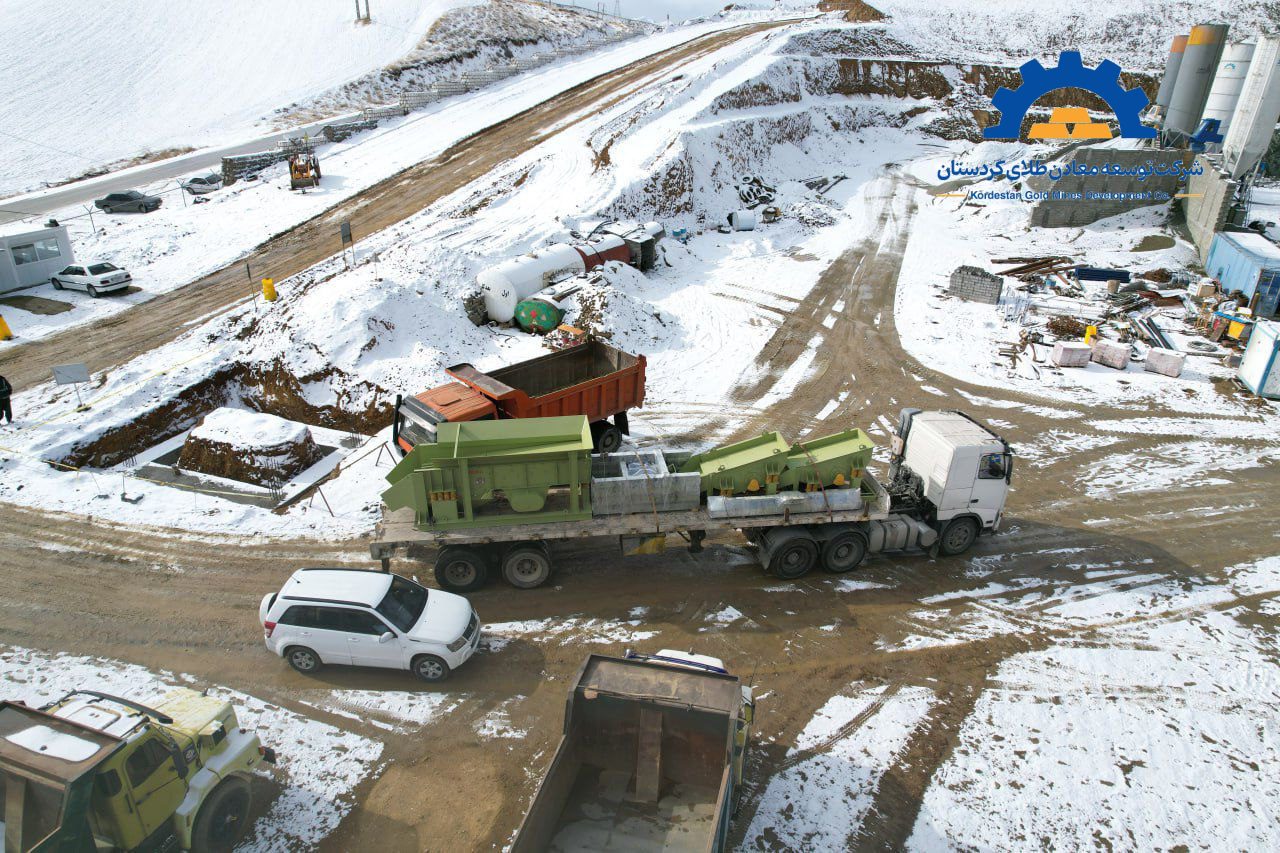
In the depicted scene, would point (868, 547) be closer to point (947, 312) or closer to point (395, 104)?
point (947, 312)

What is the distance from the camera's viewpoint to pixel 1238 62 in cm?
3331

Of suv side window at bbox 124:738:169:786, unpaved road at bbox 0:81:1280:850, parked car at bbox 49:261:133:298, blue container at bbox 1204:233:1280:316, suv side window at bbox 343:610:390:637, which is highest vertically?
blue container at bbox 1204:233:1280:316

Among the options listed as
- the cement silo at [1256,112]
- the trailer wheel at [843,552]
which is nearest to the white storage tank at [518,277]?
the trailer wheel at [843,552]

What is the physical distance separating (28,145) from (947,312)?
178 ft

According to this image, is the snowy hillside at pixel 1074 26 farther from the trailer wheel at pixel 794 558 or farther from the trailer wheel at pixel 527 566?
the trailer wheel at pixel 527 566

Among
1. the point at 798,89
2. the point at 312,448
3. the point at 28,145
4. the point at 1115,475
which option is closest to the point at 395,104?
the point at 28,145

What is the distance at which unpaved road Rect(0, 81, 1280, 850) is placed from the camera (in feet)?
31.2

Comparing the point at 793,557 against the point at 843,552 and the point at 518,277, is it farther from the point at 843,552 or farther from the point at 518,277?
the point at 518,277

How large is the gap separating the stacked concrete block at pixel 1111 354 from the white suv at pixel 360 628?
71.2 ft

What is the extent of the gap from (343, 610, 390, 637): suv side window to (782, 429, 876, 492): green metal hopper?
23.8ft

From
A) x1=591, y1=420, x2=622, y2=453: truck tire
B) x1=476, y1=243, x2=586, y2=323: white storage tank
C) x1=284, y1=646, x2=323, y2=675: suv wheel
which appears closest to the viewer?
x1=284, y1=646, x2=323, y2=675: suv wheel

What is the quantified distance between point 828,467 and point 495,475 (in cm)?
599

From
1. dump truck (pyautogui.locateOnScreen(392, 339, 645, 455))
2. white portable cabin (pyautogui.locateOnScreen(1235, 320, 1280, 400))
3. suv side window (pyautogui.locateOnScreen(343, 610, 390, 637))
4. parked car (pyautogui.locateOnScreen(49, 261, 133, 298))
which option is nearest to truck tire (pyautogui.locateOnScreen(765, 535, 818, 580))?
dump truck (pyautogui.locateOnScreen(392, 339, 645, 455))

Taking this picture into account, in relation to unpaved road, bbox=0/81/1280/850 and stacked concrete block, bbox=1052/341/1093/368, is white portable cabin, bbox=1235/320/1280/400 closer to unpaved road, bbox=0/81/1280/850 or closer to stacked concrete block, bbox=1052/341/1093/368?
stacked concrete block, bbox=1052/341/1093/368
